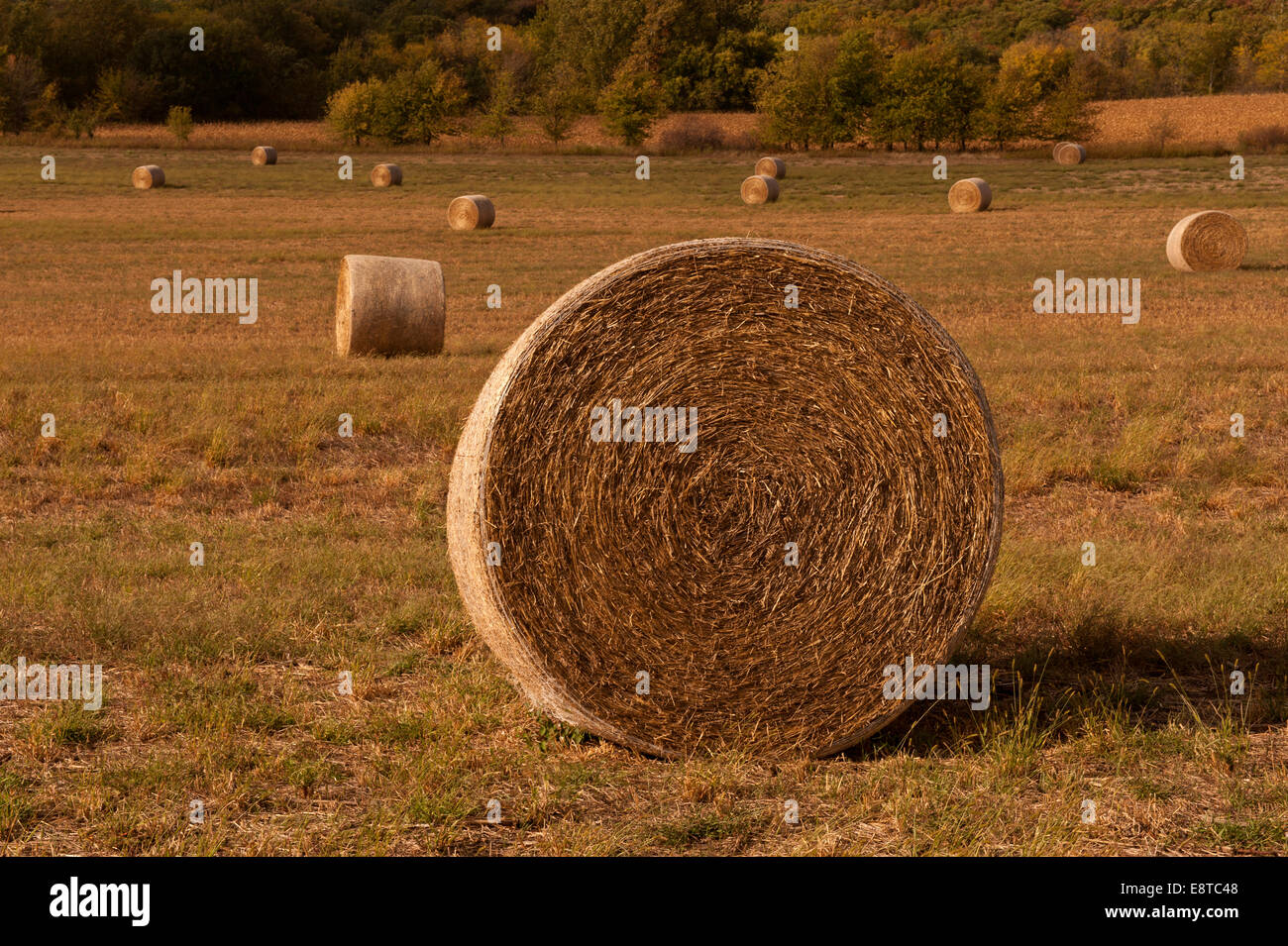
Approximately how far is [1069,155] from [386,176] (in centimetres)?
3050

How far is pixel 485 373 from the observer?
13828 millimetres

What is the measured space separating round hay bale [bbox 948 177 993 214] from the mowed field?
831 inches

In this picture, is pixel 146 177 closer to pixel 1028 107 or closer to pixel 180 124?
pixel 180 124

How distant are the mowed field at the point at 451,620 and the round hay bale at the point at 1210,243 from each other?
448cm

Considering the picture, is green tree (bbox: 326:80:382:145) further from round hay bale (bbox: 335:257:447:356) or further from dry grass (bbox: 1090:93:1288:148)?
round hay bale (bbox: 335:257:447:356)

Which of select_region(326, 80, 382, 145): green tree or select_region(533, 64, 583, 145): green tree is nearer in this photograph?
select_region(326, 80, 382, 145): green tree

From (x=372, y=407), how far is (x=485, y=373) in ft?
7.00

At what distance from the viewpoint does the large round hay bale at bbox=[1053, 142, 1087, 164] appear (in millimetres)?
59156

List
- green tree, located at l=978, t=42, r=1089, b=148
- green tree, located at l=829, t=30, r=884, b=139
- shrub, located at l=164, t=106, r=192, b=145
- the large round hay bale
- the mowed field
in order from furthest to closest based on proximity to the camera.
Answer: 1. green tree, located at l=829, t=30, r=884, b=139
2. green tree, located at l=978, t=42, r=1089, b=148
3. shrub, located at l=164, t=106, r=192, b=145
4. the large round hay bale
5. the mowed field

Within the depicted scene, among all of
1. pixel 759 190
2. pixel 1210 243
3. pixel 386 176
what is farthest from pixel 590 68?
pixel 1210 243

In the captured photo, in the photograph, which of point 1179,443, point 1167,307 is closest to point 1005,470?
point 1179,443

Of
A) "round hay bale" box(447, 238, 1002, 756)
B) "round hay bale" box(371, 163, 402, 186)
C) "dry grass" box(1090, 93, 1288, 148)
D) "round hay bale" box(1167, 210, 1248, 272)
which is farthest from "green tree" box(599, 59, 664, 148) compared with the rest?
"round hay bale" box(447, 238, 1002, 756)

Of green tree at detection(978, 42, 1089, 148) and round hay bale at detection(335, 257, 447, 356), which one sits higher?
green tree at detection(978, 42, 1089, 148)

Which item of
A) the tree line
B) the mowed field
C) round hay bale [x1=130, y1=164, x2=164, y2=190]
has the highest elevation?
the tree line
